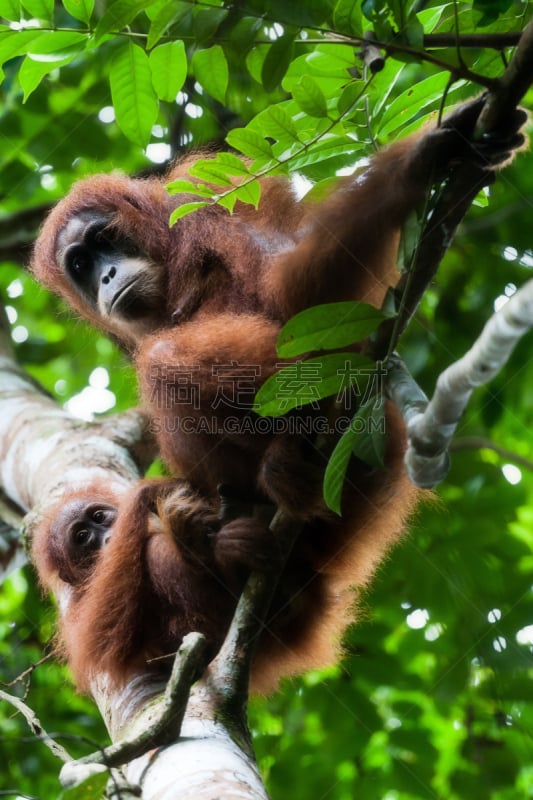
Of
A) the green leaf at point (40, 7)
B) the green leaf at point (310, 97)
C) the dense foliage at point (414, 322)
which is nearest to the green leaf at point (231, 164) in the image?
the dense foliage at point (414, 322)

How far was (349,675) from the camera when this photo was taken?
420 centimetres

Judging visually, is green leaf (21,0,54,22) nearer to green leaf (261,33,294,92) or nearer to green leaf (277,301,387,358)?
green leaf (261,33,294,92)

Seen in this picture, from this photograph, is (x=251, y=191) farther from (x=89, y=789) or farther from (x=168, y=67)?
(x=89, y=789)

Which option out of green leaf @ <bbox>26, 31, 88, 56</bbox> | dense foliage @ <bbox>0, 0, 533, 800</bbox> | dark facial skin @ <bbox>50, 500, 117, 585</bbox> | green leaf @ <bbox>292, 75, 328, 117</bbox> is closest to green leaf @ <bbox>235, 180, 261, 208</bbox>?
dense foliage @ <bbox>0, 0, 533, 800</bbox>

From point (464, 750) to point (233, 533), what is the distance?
2220 millimetres

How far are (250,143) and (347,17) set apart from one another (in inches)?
15.2

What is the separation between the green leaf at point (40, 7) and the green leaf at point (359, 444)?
1500 millimetres

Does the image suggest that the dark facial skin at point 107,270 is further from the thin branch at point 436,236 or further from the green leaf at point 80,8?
the thin branch at point 436,236

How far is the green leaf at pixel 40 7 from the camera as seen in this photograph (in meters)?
2.46

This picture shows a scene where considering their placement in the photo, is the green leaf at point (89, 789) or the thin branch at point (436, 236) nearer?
the green leaf at point (89, 789)

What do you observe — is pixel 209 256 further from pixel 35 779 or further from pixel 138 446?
pixel 35 779

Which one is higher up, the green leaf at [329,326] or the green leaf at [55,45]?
the green leaf at [55,45]

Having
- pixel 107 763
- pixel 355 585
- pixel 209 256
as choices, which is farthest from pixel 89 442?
pixel 107 763

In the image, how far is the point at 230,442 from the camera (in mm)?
2705
